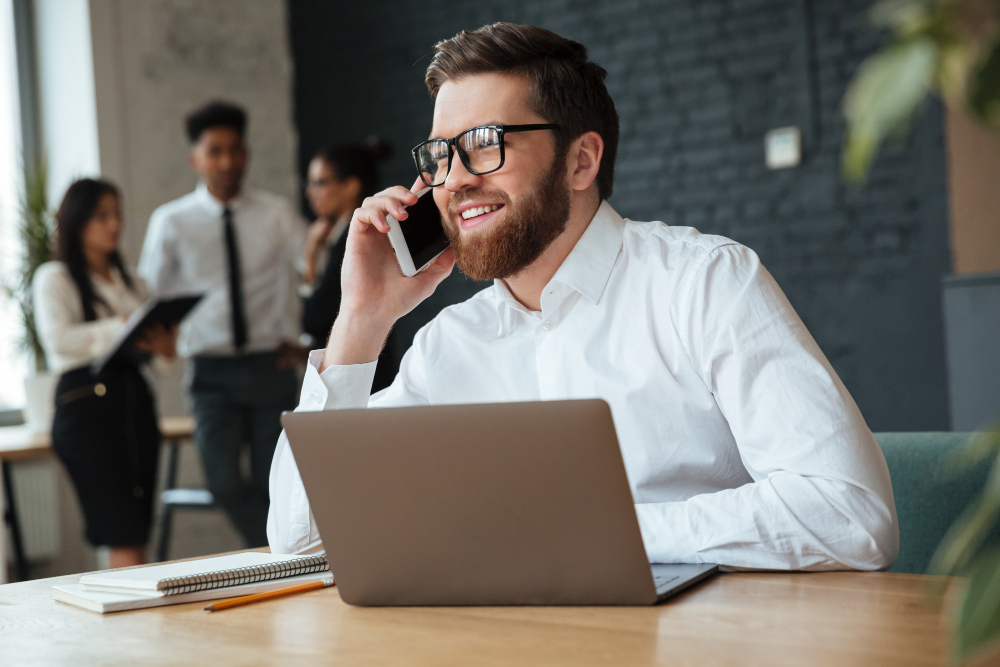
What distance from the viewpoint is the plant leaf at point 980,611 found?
264mm

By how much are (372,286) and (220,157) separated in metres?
2.74

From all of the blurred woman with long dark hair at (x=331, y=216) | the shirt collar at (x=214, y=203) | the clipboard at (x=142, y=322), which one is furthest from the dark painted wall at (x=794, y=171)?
the clipboard at (x=142, y=322)

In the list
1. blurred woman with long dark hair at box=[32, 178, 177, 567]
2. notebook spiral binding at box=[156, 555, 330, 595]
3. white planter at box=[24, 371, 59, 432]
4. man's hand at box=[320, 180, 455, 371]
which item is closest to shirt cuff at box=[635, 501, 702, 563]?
notebook spiral binding at box=[156, 555, 330, 595]

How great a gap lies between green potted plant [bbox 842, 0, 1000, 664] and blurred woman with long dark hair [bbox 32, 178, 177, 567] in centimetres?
338

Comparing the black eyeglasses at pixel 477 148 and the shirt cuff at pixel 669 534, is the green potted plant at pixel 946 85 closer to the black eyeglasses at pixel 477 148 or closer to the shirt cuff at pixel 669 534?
the shirt cuff at pixel 669 534

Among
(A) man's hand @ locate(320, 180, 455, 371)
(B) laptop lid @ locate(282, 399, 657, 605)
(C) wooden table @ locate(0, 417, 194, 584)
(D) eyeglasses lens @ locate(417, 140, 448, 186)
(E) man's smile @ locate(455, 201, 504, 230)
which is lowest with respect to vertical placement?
(C) wooden table @ locate(0, 417, 194, 584)

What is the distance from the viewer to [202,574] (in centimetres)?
106

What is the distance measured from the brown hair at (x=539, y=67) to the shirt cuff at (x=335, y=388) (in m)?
0.50

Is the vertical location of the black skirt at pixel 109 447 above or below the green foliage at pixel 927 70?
below

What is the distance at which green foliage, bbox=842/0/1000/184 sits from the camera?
0.85ft

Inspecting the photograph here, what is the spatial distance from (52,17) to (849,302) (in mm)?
4078

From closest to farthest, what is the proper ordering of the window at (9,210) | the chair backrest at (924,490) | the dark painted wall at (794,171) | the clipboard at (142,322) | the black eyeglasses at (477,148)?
the chair backrest at (924,490)
the black eyeglasses at (477,148)
the clipboard at (142,322)
the dark painted wall at (794,171)
the window at (9,210)

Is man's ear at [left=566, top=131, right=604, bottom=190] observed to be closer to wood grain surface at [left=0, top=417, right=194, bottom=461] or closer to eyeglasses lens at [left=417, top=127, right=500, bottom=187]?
eyeglasses lens at [left=417, top=127, right=500, bottom=187]

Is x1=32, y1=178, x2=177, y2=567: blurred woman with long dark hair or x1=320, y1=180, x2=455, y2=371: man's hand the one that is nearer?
x1=320, y1=180, x2=455, y2=371: man's hand
